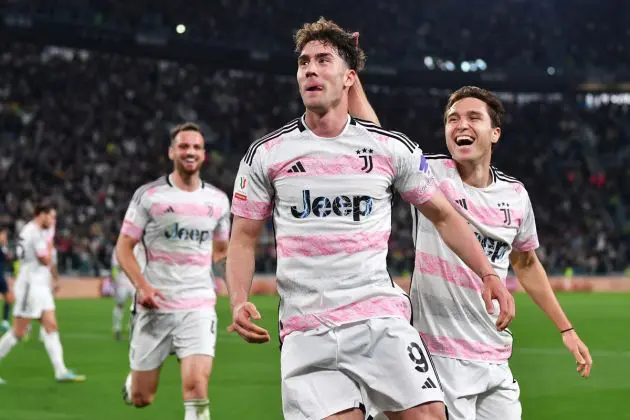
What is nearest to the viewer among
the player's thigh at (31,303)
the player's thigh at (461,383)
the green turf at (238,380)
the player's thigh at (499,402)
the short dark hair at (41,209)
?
the player's thigh at (461,383)

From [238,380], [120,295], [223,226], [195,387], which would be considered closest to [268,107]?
[120,295]

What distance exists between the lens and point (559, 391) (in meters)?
12.7

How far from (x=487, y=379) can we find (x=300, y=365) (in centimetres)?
128

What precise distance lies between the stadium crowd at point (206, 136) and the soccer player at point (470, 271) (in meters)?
27.4

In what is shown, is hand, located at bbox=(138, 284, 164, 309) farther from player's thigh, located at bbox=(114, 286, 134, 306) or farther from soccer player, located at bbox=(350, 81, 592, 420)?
player's thigh, located at bbox=(114, 286, 134, 306)

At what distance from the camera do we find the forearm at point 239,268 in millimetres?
4953

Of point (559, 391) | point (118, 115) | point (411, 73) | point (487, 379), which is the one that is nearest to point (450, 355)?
point (487, 379)

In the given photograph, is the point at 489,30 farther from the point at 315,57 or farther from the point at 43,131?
the point at 315,57

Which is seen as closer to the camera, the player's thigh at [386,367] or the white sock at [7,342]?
the player's thigh at [386,367]

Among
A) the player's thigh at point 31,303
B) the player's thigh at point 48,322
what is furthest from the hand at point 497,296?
the player's thigh at point 31,303

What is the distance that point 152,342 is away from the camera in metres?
9.04

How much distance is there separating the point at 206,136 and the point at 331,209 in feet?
130

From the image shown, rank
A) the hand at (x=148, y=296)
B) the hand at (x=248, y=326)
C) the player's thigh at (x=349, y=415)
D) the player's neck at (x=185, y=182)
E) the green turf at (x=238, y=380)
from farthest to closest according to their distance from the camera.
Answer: the green turf at (x=238, y=380)
the player's neck at (x=185, y=182)
the hand at (x=148, y=296)
the player's thigh at (x=349, y=415)
the hand at (x=248, y=326)

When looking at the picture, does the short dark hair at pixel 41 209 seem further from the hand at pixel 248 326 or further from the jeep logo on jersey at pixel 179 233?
the hand at pixel 248 326
